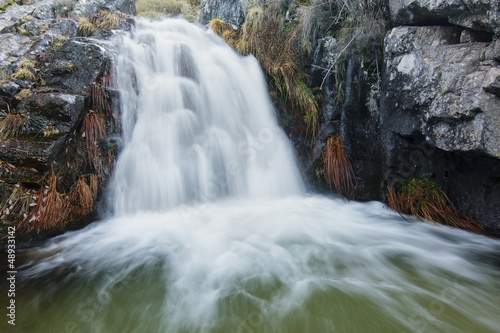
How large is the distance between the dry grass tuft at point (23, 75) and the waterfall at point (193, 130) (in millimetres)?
1388

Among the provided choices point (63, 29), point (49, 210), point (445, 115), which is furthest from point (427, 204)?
point (63, 29)

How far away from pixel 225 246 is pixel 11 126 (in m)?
3.46

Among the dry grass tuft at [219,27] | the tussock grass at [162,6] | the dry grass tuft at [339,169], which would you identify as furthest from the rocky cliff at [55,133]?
the tussock grass at [162,6]

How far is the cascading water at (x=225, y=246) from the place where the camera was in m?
2.06

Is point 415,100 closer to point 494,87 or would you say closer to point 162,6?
point 494,87

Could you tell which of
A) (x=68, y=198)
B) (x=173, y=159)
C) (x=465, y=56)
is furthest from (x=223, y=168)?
(x=465, y=56)

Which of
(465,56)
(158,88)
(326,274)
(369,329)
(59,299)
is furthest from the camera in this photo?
(158,88)

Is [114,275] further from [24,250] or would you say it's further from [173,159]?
[173,159]

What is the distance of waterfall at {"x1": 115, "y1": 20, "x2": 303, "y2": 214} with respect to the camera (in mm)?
4340

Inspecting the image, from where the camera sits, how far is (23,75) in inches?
167

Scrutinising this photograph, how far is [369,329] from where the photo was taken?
188cm

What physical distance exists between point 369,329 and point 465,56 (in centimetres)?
318

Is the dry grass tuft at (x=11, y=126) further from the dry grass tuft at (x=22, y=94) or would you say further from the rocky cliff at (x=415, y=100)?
the rocky cliff at (x=415, y=100)

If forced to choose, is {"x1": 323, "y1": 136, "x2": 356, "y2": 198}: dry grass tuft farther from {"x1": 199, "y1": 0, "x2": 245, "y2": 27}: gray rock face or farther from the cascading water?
{"x1": 199, "y1": 0, "x2": 245, "y2": 27}: gray rock face
